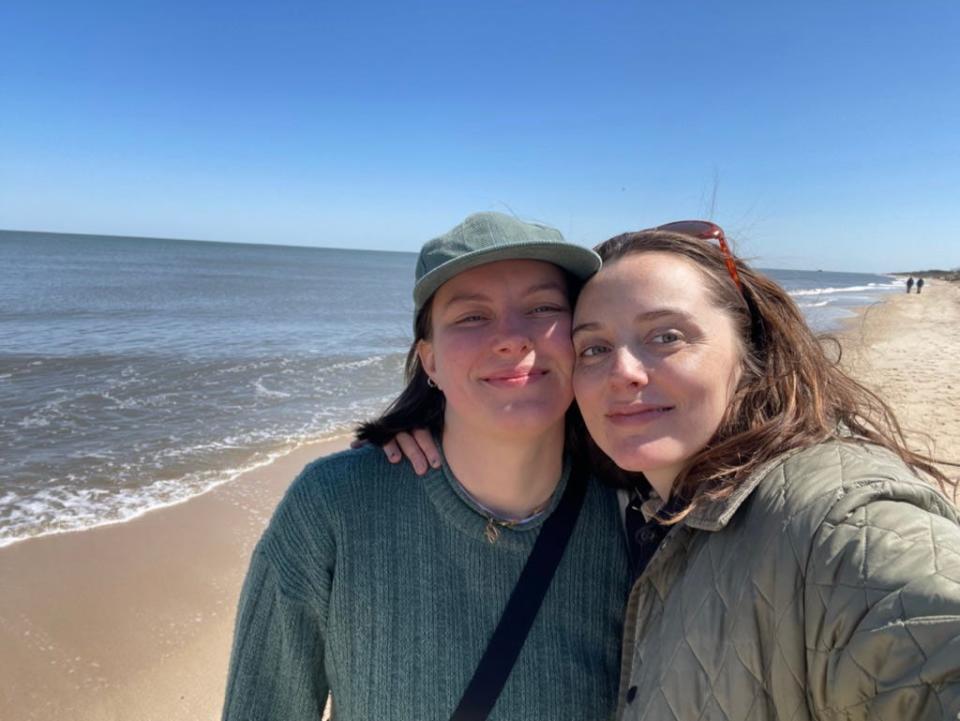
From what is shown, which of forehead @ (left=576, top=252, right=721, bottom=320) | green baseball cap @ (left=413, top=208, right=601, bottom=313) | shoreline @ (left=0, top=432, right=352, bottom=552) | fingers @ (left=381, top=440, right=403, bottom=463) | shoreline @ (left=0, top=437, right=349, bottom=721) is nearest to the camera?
forehead @ (left=576, top=252, right=721, bottom=320)

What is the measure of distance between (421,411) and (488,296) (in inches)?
26.6

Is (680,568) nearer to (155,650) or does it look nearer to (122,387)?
(155,650)

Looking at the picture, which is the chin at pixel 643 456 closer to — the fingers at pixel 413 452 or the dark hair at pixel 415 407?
the fingers at pixel 413 452

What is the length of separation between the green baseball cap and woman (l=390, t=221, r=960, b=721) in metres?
0.12

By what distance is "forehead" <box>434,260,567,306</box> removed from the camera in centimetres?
200

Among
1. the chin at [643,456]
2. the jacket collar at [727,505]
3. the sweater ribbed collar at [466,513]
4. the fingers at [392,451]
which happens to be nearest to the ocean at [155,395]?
the fingers at [392,451]

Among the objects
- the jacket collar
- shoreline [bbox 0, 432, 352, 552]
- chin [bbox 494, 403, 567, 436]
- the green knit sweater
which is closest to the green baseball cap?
chin [bbox 494, 403, 567, 436]

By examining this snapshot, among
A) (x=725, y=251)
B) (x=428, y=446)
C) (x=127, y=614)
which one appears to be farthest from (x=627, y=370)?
(x=127, y=614)

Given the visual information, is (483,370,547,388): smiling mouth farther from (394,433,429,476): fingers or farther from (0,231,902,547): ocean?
(0,231,902,547): ocean

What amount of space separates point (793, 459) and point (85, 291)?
118 ft

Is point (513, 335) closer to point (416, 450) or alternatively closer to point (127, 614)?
point (416, 450)

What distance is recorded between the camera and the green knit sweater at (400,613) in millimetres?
1821

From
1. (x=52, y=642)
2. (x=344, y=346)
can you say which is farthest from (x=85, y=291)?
(x=52, y=642)

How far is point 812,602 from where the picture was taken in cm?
117
